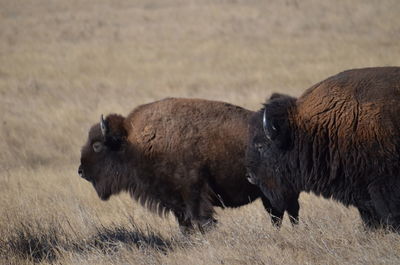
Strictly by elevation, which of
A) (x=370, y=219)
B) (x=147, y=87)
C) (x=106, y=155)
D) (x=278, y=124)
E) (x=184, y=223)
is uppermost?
(x=278, y=124)

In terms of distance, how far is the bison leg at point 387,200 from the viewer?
613cm

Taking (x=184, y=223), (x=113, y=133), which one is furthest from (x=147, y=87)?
(x=184, y=223)

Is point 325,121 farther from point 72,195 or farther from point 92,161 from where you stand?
point 72,195

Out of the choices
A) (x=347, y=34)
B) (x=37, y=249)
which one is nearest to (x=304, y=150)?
(x=37, y=249)

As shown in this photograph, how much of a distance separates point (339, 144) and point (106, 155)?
321cm

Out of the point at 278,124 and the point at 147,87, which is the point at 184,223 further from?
the point at 147,87

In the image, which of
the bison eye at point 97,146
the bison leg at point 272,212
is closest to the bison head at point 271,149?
the bison leg at point 272,212

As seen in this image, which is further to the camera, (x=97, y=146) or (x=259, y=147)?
(x=97, y=146)

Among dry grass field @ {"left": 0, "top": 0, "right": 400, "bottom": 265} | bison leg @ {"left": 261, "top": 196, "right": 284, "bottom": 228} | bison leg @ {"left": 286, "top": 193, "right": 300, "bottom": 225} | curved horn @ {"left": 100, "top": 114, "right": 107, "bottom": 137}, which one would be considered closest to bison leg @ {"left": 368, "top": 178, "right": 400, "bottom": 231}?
dry grass field @ {"left": 0, "top": 0, "right": 400, "bottom": 265}

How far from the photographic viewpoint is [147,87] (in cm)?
2125

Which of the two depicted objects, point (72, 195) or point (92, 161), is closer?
point (92, 161)

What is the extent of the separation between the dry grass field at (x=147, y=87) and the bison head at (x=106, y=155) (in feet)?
1.58

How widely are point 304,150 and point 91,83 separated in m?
16.2

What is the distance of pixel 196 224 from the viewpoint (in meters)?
7.76
